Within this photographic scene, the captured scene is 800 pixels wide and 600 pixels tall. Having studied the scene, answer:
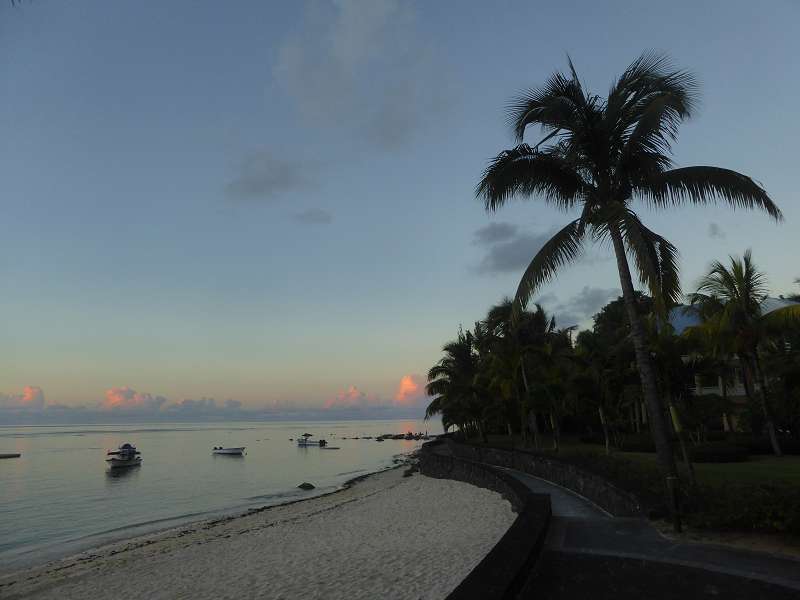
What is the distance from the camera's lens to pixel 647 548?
8.02m

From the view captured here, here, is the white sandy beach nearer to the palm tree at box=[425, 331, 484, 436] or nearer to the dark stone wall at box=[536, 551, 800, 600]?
the dark stone wall at box=[536, 551, 800, 600]

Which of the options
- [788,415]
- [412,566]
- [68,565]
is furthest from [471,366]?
[412,566]

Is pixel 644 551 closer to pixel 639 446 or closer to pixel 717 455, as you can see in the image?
pixel 717 455

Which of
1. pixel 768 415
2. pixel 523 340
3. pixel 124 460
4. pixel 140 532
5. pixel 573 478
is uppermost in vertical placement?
pixel 523 340

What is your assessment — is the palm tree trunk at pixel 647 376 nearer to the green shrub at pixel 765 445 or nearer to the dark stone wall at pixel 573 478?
the dark stone wall at pixel 573 478

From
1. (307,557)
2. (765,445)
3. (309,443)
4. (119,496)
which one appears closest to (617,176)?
(307,557)

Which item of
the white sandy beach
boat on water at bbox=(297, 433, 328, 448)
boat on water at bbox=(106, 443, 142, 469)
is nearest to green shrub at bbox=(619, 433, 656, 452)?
the white sandy beach

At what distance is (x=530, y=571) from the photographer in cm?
693

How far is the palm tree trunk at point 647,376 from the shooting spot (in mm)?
11305

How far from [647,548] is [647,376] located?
4.77 m

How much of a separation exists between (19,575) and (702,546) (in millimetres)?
20670

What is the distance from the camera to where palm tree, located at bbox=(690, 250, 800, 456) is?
24.6m

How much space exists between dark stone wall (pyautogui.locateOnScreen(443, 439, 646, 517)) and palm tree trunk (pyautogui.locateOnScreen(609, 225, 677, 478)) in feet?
3.69

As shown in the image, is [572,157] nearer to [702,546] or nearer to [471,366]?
[702,546]
